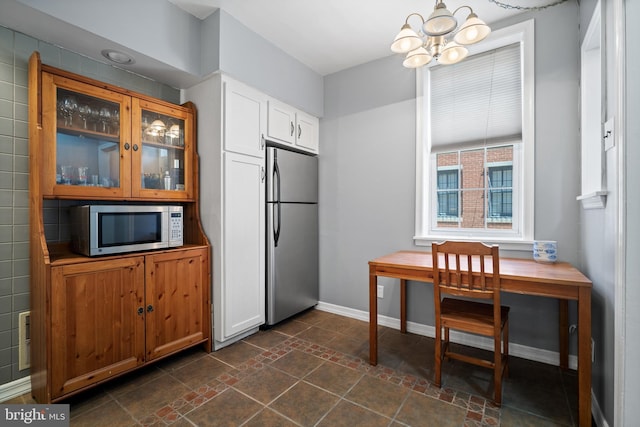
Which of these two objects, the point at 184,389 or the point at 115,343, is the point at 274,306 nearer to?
the point at 184,389

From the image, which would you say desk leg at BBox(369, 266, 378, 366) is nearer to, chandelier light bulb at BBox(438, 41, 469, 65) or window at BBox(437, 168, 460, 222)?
window at BBox(437, 168, 460, 222)

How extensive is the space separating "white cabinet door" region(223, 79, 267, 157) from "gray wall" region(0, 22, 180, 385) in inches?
46.9

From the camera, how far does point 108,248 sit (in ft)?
6.39

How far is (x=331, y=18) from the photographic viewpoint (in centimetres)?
248

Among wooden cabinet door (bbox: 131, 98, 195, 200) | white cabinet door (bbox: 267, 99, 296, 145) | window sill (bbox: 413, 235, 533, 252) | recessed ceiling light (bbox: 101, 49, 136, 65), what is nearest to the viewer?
recessed ceiling light (bbox: 101, 49, 136, 65)

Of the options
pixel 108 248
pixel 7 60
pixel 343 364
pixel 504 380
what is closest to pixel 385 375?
pixel 343 364

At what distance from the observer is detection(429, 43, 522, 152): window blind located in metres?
2.49

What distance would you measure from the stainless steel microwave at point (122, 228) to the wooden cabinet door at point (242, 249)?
0.41 metres

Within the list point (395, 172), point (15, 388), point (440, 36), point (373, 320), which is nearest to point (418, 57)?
point (440, 36)

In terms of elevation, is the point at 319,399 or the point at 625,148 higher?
the point at 625,148

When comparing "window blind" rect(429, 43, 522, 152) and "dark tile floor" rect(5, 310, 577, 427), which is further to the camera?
"window blind" rect(429, 43, 522, 152)

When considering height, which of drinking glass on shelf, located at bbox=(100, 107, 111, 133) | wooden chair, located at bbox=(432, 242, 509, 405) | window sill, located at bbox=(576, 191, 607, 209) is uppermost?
drinking glass on shelf, located at bbox=(100, 107, 111, 133)

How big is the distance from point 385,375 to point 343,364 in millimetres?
330

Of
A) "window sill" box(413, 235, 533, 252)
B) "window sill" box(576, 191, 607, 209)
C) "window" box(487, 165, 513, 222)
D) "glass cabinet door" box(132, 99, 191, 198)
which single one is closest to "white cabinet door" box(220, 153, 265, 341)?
"glass cabinet door" box(132, 99, 191, 198)
